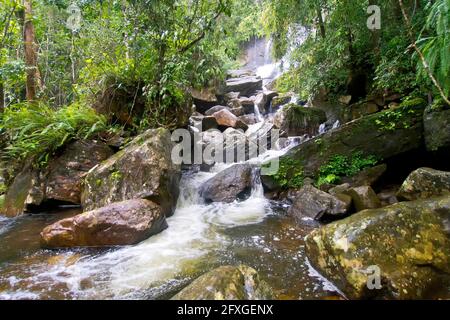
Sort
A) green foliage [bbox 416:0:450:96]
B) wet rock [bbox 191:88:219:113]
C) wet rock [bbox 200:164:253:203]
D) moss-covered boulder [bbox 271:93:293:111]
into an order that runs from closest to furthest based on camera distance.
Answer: green foliage [bbox 416:0:450:96] < wet rock [bbox 200:164:253:203] < moss-covered boulder [bbox 271:93:293:111] < wet rock [bbox 191:88:219:113]

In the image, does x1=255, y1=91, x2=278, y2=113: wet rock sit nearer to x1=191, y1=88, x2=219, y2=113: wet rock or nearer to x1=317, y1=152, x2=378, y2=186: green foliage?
x1=191, y1=88, x2=219, y2=113: wet rock

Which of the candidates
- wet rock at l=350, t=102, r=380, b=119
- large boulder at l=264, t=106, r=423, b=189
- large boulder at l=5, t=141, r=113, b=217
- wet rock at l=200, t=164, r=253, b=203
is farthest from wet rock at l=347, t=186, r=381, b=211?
large boulder at l=5, t=141, r=113, b=217

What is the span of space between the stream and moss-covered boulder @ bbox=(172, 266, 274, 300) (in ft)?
1.82

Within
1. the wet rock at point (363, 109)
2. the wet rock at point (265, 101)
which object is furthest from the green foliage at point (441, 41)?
the wet rock at point (265, 101)

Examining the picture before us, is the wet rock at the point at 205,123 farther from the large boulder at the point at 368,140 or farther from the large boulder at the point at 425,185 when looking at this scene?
the large boulder at the point at 425,185

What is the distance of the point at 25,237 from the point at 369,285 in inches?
206

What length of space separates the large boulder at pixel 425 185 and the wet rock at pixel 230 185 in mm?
3376

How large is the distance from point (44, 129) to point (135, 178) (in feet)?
9.34

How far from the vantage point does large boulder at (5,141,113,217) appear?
610 cm

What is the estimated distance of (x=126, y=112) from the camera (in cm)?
713

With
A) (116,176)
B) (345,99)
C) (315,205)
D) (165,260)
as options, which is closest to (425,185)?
(315,205)

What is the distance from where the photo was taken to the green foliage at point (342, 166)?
5.91 metres
